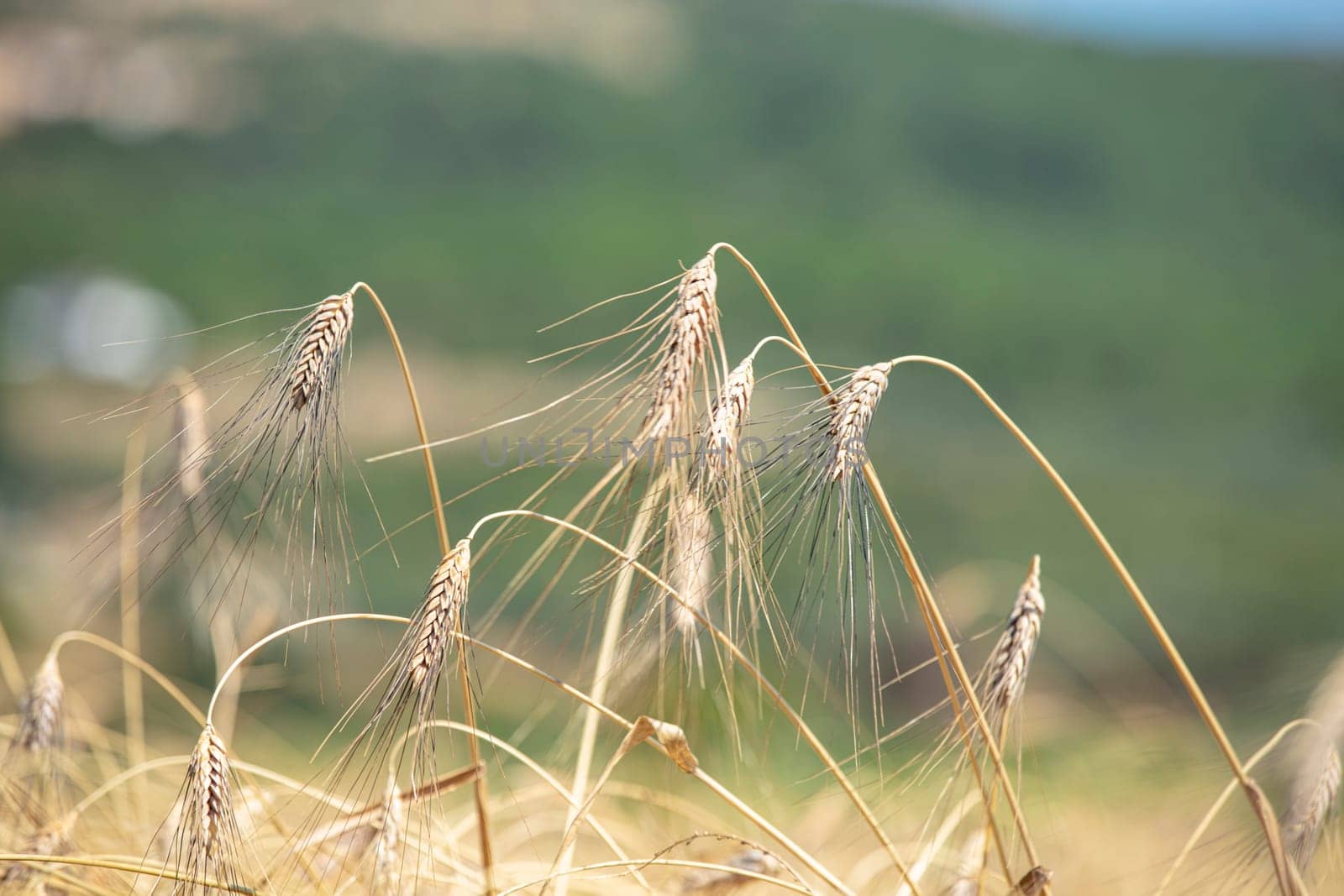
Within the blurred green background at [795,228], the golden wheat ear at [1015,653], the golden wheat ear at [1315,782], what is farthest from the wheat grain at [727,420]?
the blurred green background at [795,228]

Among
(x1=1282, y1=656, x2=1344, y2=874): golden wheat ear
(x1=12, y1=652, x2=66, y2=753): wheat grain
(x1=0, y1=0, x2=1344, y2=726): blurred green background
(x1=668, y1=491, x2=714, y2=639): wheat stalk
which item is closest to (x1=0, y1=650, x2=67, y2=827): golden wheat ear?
(x1=12, y1=652, x2=66, y2=753): wheat grain

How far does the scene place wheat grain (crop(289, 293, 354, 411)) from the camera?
33cm

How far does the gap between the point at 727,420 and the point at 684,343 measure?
0.12 feet

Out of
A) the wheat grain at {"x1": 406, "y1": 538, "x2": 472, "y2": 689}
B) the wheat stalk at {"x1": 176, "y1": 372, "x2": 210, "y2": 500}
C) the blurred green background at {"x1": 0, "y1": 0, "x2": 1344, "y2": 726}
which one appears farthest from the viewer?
the blurred green background at {"x1": 0, "y1": 0, "x2": 1344, "y2": 726}

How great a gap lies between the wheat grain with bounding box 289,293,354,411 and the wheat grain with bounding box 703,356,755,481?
134 millimetres

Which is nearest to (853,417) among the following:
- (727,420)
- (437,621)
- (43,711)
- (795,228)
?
(727,420)

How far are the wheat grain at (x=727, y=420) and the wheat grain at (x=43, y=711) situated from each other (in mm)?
334

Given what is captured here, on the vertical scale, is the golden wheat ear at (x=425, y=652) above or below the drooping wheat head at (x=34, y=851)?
above

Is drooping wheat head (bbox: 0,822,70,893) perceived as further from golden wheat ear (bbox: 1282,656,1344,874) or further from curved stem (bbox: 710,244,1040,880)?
golden wheat ear (bbox: 1282,656,1344,874)

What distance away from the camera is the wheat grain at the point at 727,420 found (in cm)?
30

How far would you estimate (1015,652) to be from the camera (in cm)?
36

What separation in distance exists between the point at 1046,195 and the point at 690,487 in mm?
7345

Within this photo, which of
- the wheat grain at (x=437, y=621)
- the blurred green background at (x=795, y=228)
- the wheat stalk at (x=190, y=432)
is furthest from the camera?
the blurred green background at (x=795, y=228)

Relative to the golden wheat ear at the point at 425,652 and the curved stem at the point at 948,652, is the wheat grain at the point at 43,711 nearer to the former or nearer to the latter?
the golden wheat ear at the point at 425,652
